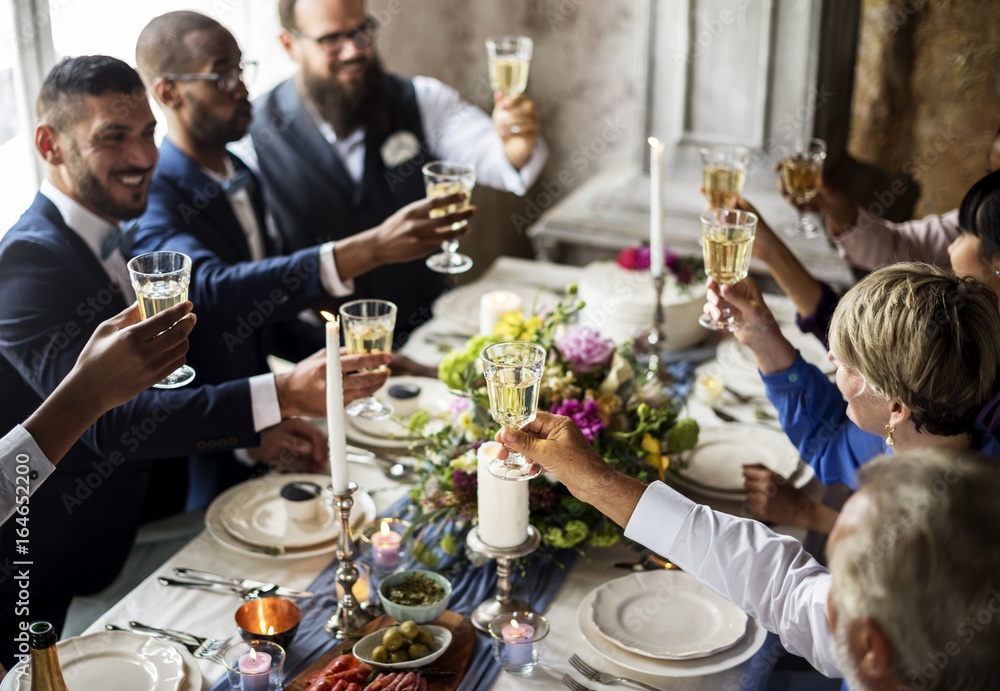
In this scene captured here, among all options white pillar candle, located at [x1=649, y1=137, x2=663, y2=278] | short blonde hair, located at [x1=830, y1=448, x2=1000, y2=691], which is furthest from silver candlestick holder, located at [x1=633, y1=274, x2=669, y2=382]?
short blonde hair, located at [x1=830, y1=448, x2=1000, y2=691]

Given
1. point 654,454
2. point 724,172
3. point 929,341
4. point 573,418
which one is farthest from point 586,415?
point 724,172

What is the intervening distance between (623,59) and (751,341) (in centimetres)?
310

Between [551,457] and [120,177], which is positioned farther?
[120,177]

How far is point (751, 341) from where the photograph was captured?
1861mm

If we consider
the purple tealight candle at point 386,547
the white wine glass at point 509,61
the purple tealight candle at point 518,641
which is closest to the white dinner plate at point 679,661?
the purple tealight candle at point 518,641

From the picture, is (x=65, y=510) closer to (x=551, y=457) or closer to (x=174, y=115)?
(x=174, y=115)

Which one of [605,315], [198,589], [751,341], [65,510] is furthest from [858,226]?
[65,510]

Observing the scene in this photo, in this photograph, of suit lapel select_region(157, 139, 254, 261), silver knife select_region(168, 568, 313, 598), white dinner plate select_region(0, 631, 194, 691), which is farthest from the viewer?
suit lapel select_region(157, 139, 254, 261)

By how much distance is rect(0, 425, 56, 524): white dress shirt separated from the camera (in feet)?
4.42

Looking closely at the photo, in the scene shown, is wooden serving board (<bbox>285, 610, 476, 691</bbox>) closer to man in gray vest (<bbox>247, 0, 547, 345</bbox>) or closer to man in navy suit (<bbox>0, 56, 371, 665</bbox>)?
man in navy suit (<bbox>0, 56, 371, 665</bbox>)

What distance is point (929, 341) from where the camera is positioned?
1.34m

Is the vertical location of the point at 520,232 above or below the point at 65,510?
below

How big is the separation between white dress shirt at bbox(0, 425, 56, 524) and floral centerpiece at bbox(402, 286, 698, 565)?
0.66 m

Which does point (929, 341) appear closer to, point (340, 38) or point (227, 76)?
point (227, 76)
